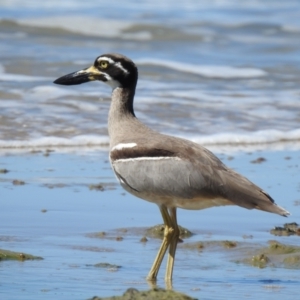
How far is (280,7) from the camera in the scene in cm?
2791

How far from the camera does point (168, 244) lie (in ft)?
22.5

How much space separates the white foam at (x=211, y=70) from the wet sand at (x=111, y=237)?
6.04 m

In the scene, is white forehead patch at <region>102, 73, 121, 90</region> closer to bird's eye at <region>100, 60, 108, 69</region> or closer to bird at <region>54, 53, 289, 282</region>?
bird's eye at <region>100, 60, 108, 69</region>

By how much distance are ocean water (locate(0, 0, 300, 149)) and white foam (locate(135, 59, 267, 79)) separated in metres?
0.02

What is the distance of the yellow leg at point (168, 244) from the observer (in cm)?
656

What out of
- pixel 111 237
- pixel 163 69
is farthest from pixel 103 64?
pixel 163 69

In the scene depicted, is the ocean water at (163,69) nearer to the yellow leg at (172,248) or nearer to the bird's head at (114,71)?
the bird's head at (114,71)

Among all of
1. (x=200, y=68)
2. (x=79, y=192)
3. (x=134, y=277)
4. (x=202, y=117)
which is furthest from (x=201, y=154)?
(x=200, y=68)

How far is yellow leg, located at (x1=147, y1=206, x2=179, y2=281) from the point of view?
21.5 ft

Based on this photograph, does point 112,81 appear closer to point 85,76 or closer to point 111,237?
point 85,76

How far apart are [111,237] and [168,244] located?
80 cm

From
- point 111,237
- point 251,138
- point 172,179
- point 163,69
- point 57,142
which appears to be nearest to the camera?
point 172,179

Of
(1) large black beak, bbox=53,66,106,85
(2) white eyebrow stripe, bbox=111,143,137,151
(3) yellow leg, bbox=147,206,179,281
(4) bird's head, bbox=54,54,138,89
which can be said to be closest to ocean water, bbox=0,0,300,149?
(1) large black beak, bbox=53,66,106,85

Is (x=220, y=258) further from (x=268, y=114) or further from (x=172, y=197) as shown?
(x=268, y=114)
